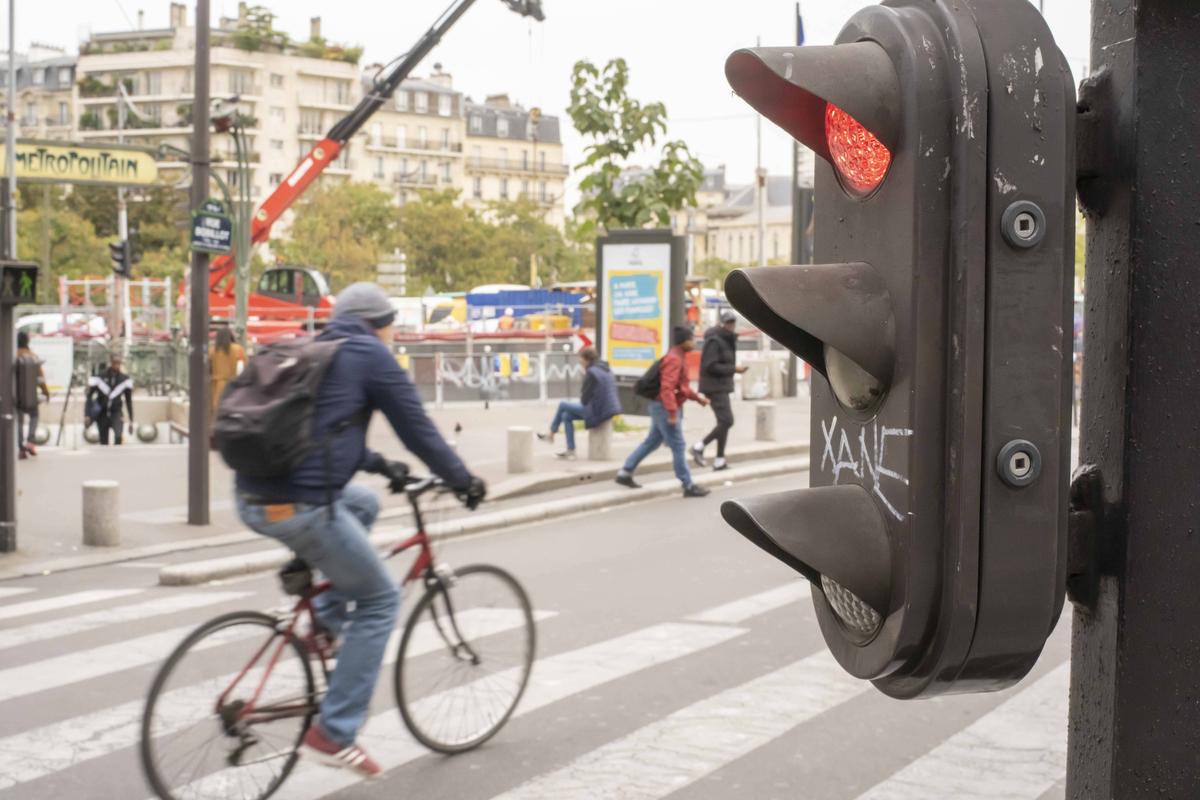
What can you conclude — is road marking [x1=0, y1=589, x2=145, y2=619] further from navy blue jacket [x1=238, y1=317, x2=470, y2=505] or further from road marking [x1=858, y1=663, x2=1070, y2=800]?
road marking [x1=858, y1=663, x2=1070, y2=800]

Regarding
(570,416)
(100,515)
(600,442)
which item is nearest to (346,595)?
(100,515)

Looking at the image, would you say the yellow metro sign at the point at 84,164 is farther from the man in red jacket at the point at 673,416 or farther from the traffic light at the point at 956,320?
the traffic light at the point at 956,320

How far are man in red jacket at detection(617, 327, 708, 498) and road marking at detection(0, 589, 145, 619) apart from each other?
21.9 feet

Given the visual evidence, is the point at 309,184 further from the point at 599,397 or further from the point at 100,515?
the point at 100,515

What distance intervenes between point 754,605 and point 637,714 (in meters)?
2.80

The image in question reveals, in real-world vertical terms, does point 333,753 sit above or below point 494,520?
above

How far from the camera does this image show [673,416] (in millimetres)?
15930

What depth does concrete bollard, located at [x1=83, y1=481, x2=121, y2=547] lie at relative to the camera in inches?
500

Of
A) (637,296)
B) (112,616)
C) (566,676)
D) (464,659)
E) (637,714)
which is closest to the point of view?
(464,659)

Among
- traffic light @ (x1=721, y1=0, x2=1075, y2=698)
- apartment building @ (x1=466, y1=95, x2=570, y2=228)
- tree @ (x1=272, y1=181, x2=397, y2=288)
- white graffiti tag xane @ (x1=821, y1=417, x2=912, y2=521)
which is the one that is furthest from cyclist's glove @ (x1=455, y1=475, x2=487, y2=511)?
apartment building @ (x1=466, y1=95, x2=570, y2=228)

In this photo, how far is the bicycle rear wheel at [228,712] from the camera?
17.5 feet

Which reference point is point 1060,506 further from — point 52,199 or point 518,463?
point 52,199

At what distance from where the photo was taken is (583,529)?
1371 cm

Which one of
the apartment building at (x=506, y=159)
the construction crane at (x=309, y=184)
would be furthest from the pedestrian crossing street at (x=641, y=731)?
the apartment building at (x=506, y=159)
